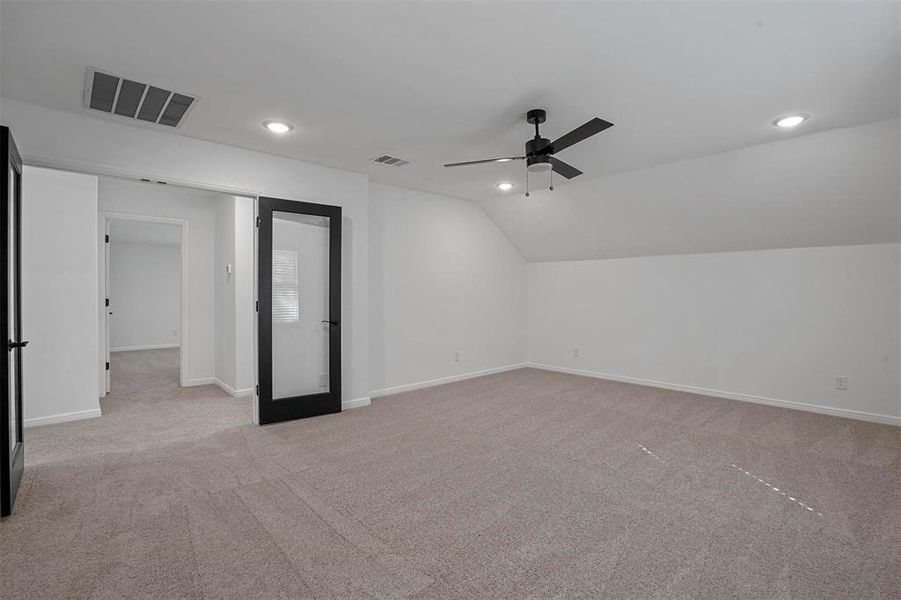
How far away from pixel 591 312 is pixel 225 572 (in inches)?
222

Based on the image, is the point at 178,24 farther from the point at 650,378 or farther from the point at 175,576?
the point at 650,378

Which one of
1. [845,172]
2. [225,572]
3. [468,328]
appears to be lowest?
[225,572]

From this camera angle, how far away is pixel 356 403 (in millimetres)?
4801

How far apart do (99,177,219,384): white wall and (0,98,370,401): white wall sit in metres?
2.18

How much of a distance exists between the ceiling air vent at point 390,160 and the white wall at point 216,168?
1.66 feet

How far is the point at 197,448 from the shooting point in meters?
3.54

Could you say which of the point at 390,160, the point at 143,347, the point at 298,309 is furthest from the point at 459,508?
the point at 143,347

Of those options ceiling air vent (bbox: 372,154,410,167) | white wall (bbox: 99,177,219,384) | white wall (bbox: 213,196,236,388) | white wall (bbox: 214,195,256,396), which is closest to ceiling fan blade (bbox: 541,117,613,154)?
ceiling air vent (bbox: 372,154,410,167)

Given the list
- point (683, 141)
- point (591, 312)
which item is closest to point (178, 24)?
point (683, 141)

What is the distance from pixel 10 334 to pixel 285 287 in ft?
6.80

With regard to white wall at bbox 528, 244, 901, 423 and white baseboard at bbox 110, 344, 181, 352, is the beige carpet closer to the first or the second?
white wall at bbox 528, 244, 901, 423

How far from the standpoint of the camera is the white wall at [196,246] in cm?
577

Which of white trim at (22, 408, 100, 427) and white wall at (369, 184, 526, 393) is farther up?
white wall at (369, 184, 526, 393)

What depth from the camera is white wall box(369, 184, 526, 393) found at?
5359 mm
